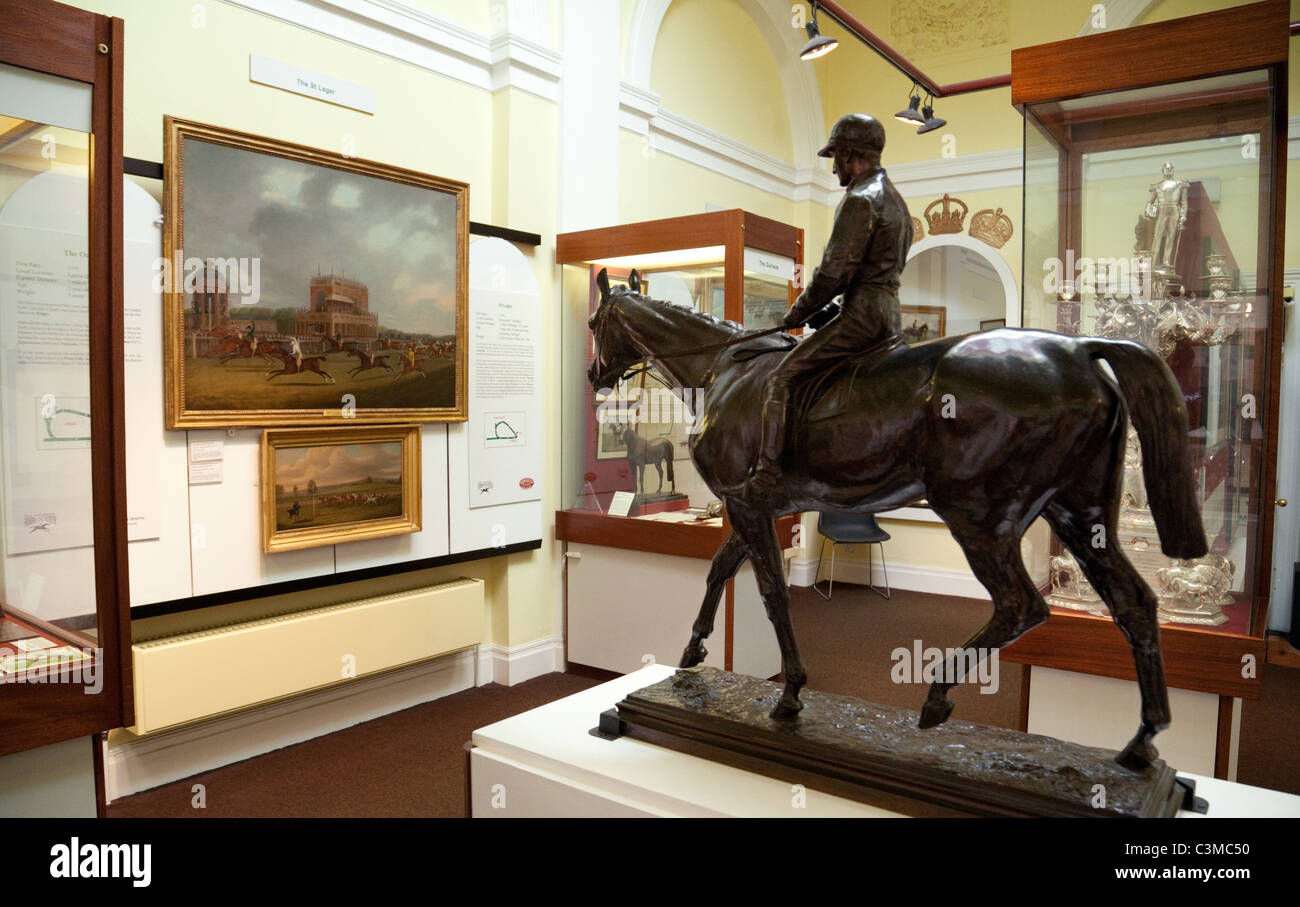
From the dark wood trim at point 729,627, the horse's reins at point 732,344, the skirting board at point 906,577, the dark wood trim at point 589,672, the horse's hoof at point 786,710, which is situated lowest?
the dark wood trim at point 589,672

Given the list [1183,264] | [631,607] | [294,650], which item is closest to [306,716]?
[294,650]

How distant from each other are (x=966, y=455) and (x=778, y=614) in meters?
0.83

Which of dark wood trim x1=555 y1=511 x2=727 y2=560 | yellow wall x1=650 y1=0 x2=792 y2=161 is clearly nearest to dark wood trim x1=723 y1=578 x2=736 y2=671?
dark wood trim x1=555 y1=511 x2=727 y2=560

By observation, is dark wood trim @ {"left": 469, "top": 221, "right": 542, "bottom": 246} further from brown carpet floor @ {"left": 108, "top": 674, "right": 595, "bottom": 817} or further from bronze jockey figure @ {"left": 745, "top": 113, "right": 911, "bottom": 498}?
bronze jockey figure @ {"left": 745, "top": 113, "right": 911, "bottom": 498}

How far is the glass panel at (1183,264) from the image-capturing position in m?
3.45

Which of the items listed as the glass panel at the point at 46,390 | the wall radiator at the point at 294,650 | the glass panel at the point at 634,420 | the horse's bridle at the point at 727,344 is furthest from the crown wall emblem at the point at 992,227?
the glass panel at the point at 46,390

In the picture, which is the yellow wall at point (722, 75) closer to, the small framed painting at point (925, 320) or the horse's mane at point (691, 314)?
the small framed painting at point (925, 320)

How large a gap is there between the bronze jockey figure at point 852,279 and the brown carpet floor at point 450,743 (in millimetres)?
2192

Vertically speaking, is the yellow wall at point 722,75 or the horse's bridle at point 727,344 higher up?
the yellow wall at point 722,75

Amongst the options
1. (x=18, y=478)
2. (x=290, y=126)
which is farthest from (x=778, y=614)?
(x=290, y=126)

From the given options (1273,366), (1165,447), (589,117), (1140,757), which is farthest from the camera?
(589,117)

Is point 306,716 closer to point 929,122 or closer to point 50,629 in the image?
point 50,629

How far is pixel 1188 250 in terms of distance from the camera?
142 inches

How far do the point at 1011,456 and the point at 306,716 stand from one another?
13.3 feet
